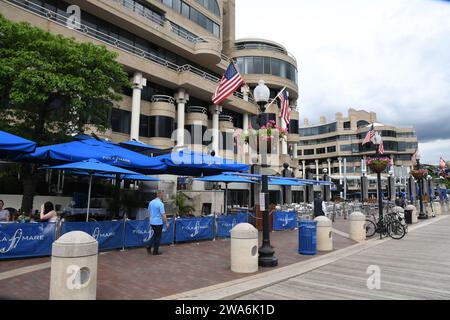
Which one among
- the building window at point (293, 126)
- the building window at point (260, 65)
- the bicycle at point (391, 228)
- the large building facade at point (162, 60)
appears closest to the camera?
the bicycle at point (391, 228)

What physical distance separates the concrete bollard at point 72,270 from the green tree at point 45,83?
785 cm

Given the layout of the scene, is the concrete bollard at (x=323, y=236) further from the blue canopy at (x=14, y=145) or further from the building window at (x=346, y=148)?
the building window at (x=346, y=148)

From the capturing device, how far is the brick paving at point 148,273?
6011 millimetres

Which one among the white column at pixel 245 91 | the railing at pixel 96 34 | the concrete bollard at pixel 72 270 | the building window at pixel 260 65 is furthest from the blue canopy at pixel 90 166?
the building window at pixel 260 65

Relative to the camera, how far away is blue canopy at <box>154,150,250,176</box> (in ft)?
41.3

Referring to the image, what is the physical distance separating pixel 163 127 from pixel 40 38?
15.5 m

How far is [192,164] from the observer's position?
12.6 m

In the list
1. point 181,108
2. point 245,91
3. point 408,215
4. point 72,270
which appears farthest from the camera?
point 245,91

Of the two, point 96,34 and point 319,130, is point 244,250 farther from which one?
point 319,130

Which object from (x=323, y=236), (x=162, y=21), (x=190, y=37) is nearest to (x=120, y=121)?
(x=162, y=21)

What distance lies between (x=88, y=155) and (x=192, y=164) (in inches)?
152

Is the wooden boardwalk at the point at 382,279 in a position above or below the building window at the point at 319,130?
below

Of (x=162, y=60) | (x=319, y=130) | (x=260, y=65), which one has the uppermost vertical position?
(x=319, y=130)
